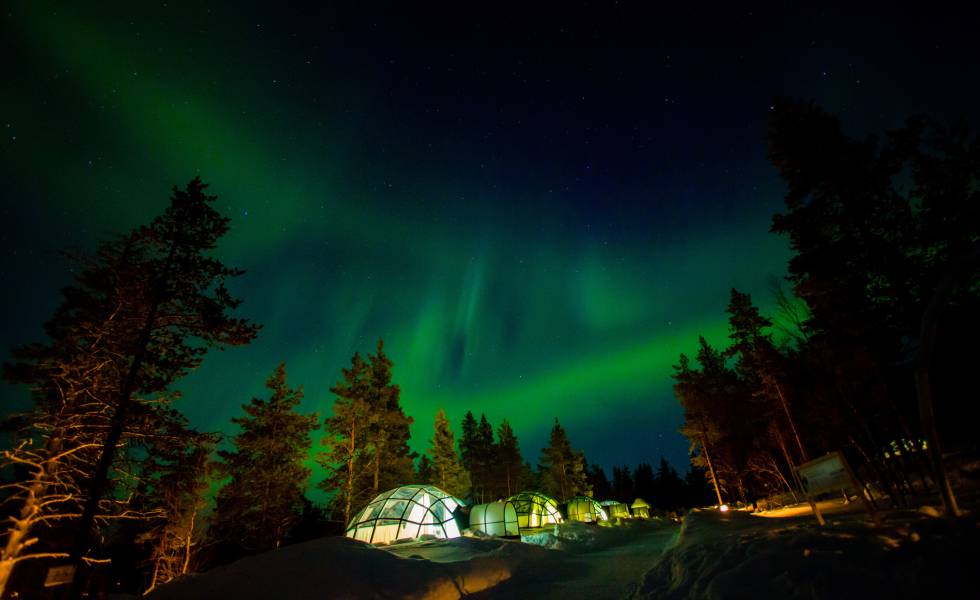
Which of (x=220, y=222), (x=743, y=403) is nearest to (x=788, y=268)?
(x=220, y=222)

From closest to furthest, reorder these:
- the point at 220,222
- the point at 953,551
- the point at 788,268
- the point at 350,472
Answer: the point at 953,551 → the point at 220,222 → the point at 788,268 → the point at 350,472

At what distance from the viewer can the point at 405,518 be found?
21266mm

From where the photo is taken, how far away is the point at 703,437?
37281 millimetres

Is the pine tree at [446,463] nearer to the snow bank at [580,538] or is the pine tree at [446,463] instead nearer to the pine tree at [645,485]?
the snow bank at [580,538]

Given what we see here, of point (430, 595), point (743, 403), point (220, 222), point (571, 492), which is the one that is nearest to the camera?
point (430, 595)

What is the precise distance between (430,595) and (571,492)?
50.3 meters

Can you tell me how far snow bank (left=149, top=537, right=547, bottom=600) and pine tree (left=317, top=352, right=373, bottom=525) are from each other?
15977 mm

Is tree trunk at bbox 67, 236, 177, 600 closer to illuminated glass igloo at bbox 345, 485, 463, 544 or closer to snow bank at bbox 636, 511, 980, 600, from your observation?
illuminated glass igloo at bbox 345, 485, 463, 544

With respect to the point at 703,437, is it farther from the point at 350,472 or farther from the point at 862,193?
the point at 350,472

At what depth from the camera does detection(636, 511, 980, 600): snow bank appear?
4.19m

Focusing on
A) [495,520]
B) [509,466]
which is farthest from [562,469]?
[495,520]

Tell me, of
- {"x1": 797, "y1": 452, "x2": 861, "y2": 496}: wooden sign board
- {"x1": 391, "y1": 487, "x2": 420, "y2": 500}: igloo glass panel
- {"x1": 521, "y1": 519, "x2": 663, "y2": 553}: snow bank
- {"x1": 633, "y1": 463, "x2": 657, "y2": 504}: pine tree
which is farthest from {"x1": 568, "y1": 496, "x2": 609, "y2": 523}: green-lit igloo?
{"x1": 633, "y1": 463, "x2": 657, "y2": 504}: pine tree

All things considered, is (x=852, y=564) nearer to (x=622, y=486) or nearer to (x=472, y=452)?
(x=472, y=452)

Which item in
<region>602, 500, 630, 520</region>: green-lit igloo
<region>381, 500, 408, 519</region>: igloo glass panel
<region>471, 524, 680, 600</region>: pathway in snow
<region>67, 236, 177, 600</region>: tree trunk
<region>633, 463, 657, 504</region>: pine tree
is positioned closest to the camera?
<region>67, 236, 177, 600</region>: tree trunk
